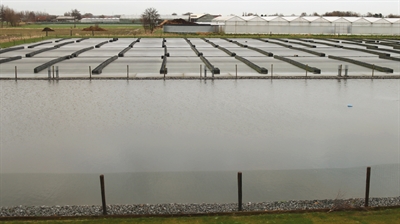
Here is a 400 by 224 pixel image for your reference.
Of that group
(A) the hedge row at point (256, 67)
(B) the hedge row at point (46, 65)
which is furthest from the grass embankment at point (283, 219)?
(B) the hedge row at point (46, 65)

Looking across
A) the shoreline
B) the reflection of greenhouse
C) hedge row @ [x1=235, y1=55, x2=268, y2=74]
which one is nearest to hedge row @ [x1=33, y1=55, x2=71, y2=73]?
hedge row @ [x1=235, y1=55, x2=268, y2=74]

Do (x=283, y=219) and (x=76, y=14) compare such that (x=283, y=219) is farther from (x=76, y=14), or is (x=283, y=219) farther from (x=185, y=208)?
(x=76, y=14)

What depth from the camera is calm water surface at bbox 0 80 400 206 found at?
7.29 meters

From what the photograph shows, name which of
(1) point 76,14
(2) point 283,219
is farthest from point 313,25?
(1) point 76,14

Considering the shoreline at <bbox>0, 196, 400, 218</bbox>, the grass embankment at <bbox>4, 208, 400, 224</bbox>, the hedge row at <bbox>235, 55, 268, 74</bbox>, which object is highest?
the hedge row at <bbox>235, 55, 268, 74</bbox>

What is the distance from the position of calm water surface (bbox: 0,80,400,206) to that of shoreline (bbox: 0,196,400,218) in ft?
1.20

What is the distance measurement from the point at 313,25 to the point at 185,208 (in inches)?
1978

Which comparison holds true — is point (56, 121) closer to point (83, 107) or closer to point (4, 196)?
point (83, 107)

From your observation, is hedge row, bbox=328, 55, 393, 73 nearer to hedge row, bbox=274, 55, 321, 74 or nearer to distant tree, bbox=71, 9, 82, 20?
hedge row, bbox=274, 55, 321, 74

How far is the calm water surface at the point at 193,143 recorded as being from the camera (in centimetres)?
729

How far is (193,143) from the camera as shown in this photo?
387 inches

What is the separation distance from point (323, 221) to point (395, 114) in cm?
792

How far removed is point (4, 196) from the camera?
6980mm

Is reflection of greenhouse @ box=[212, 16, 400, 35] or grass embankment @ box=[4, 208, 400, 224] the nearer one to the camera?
grass embankment @ box=[4, 208, 400, 224]
